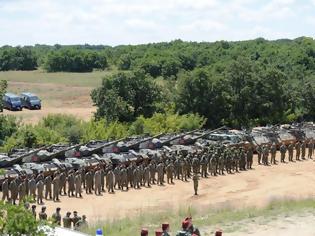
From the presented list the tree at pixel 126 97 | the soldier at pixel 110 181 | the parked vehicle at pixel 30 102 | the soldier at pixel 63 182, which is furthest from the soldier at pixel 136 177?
the parked vehicle at pixel 30 102

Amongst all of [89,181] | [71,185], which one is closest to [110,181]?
[89,181]

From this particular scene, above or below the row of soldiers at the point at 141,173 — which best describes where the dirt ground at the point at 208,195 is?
below

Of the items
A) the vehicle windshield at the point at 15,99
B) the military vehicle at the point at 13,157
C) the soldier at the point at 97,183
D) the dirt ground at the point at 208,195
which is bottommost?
the dirt ground at the point at 208,195

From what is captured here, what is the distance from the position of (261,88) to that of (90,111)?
17087 mm

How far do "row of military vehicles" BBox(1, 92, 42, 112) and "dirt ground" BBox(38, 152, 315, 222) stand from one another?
78.9 feet

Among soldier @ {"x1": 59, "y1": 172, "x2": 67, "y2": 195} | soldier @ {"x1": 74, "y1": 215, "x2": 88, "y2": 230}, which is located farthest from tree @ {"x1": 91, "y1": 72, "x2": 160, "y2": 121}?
soldier @ {"x1": 74, "y1": 215, "x2": 88, "y2": 230}

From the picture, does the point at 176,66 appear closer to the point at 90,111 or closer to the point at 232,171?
the point at 90,111

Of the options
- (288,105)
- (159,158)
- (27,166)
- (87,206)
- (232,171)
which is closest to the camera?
(87,206)

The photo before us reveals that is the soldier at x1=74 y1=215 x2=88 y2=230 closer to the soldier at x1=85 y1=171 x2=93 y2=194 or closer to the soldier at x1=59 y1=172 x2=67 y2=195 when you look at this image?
the soldier at x1=59 y1=172 x2=67 y2=195

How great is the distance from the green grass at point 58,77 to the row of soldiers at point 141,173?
1447 inches

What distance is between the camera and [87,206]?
2138cm

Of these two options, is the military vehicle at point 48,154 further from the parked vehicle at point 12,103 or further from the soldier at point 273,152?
the parked vehicle at point 12,103

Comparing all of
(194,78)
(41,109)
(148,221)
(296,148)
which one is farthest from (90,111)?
(148,221)

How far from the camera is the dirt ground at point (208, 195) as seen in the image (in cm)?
2105
